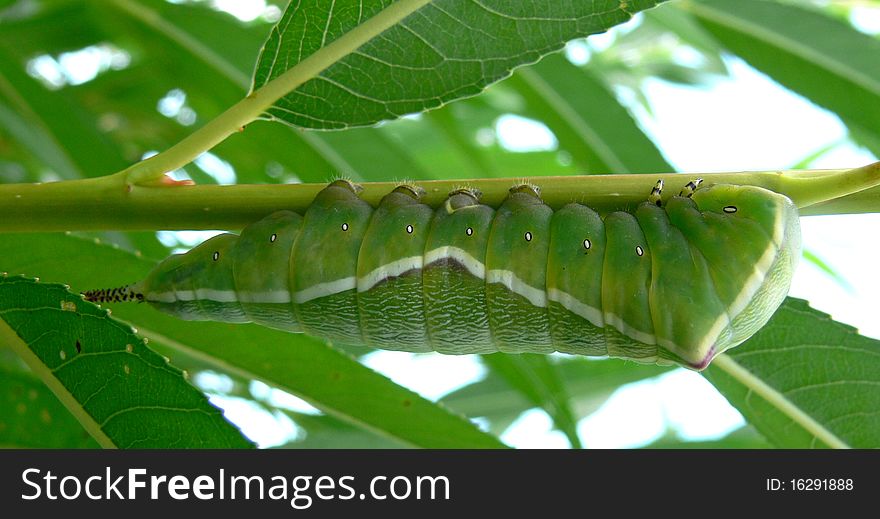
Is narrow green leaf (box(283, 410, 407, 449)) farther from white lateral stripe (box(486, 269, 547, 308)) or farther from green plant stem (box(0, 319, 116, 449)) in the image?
green plant stem (box(0, 319, 116, 449))

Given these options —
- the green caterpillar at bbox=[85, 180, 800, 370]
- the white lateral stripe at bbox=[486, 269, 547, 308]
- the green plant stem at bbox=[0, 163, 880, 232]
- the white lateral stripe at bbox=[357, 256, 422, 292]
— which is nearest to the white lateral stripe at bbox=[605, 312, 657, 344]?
the green caterpillar at bbox=[85, 180, 800, 370]

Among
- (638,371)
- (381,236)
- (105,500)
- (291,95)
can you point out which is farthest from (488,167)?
(105,500)

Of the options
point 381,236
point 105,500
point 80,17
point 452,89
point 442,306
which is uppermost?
point 80,17

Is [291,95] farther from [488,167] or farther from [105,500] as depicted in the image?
[488,167]

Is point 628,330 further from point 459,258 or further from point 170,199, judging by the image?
point 170,199

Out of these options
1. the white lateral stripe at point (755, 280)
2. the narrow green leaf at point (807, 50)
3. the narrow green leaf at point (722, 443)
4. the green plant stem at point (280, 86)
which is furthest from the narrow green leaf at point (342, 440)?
the narrow green leaf at point (807, 50)

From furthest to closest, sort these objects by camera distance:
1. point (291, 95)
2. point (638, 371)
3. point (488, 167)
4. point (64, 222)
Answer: point (638, 371)
point (488, 167)
point (291, 95)
point (64, 222)
